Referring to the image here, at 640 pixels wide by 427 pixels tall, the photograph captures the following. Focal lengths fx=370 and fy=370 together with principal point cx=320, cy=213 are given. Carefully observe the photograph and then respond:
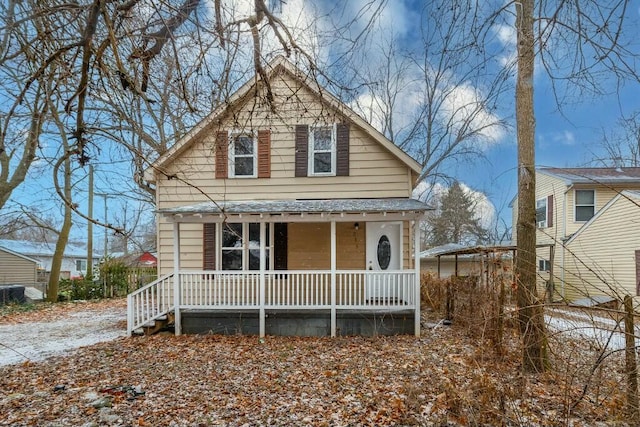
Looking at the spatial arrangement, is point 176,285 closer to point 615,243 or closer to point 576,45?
point 576,45

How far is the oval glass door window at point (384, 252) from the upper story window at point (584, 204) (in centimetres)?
1134

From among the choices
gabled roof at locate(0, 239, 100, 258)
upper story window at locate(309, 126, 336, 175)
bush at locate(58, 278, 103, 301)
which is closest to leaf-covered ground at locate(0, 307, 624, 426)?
upper story window at locate(309, 126, 336, 175)

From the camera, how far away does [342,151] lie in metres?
9.59

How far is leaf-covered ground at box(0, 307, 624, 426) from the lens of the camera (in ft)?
12.2

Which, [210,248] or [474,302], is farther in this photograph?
[210,248]

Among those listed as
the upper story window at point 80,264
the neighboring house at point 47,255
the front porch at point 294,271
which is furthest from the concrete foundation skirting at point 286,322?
the upper story window at point 80,264

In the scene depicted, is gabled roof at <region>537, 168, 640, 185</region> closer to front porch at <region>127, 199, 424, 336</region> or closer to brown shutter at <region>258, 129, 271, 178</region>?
front porch at <region>127, 199, 424, 336</region>

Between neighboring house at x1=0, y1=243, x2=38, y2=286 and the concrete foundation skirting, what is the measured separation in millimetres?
21051

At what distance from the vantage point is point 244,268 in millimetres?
8844

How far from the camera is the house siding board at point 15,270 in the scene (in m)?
22.3

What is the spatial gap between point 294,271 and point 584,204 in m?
14.3

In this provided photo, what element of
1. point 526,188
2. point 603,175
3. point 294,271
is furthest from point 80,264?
point 603,175

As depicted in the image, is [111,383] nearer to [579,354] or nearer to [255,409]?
[255,409]

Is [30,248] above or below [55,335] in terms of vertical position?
above
